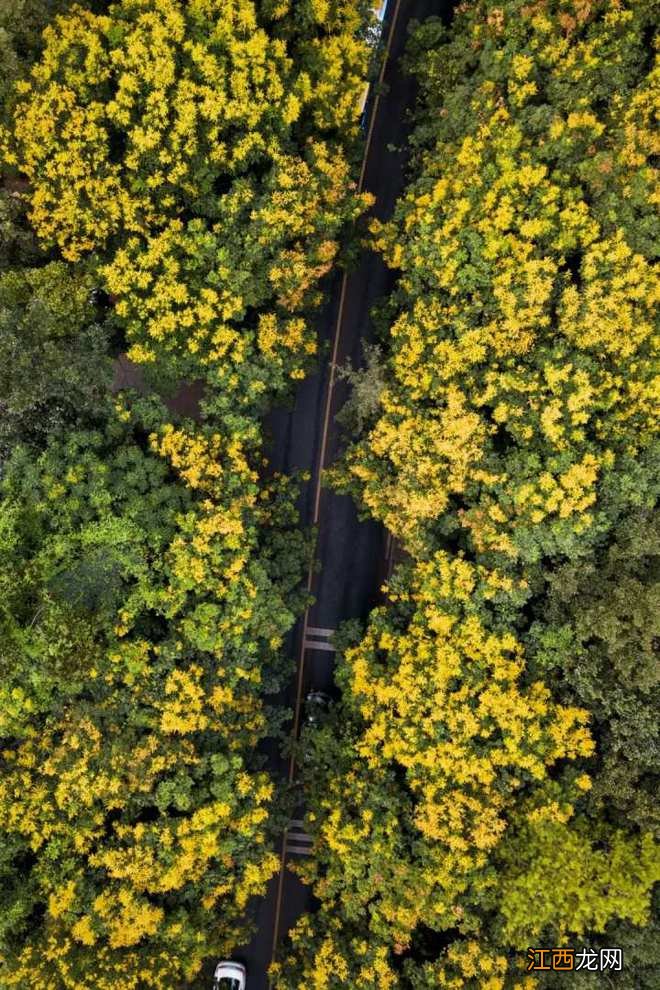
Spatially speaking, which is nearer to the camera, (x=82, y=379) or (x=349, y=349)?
(x=82, y=379)

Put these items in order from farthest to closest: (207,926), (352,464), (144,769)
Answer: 1. (352,464)
2. (207,926)
3. (144,769)

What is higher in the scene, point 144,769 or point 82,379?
point 82,379

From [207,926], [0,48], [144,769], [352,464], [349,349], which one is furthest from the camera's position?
[349,349]

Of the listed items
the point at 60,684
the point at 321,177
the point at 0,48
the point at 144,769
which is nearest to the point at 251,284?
the point at 321,177

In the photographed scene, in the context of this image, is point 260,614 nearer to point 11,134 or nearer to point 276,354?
point 276,354

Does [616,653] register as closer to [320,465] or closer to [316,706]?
[316,706]

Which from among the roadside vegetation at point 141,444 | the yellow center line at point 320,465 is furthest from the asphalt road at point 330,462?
the roadside vegetation at point 141,444
